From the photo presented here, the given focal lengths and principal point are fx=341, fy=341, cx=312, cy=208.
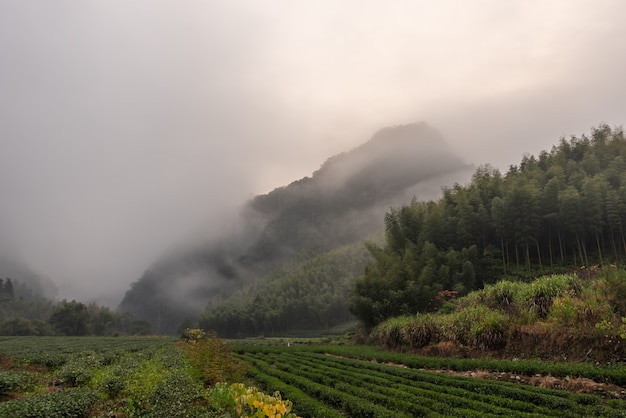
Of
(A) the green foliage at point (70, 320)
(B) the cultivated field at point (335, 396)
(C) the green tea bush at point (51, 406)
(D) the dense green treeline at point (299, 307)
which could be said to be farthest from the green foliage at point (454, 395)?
(A) the green foliage at point (70, 320)

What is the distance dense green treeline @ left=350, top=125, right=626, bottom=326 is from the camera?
33.2 metres

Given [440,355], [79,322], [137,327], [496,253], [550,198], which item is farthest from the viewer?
[137,327]

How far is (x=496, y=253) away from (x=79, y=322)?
115 meters

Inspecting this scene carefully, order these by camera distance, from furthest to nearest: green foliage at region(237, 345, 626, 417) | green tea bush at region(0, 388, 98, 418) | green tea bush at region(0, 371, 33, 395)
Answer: green tea bush at region(0, 371, 33, 395), green foliage at region(237, 345, 626, 417), green tea bush at region(0, 388, 98, 418)

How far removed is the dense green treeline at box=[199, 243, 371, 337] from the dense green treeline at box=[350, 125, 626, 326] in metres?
56.0

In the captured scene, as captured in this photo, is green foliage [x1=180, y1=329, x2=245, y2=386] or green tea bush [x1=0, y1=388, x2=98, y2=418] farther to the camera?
green foliage [x1=180, y1=329, x2=245, y2=386]

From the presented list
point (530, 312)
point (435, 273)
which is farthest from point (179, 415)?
point (435, 273)

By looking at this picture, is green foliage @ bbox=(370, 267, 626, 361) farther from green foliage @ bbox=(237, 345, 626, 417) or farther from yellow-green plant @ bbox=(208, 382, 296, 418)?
yellow-green plant @ bbox=(208, 382, 296, 418)

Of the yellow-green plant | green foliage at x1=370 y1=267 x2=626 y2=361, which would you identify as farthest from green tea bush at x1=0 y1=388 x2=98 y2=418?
green foliage at x1=370 y1=267 x2=626 y2=361

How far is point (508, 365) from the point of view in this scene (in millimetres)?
14094

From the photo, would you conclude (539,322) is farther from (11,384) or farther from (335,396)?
(11,384)

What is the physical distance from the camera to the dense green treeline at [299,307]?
3848 inches

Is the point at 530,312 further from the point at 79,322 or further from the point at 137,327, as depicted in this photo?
A: the point at 137,327

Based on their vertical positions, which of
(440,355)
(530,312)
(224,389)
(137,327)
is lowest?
(137,327)
